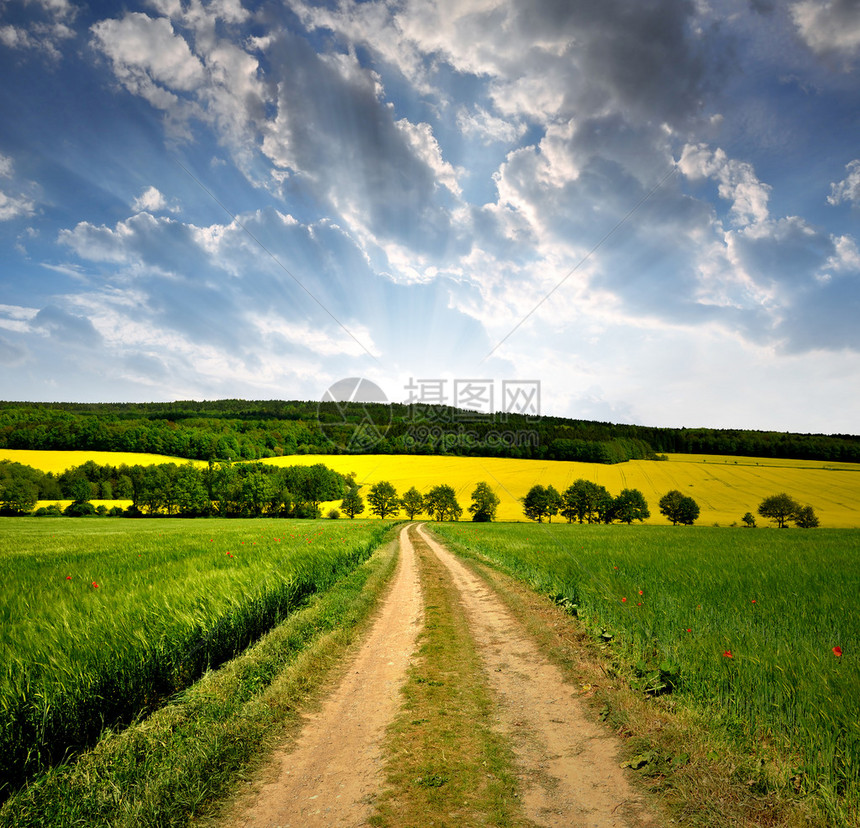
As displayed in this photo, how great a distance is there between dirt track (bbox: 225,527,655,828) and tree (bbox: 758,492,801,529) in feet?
235

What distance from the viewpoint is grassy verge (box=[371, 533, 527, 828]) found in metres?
3.10

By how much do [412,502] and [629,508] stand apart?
116 ft

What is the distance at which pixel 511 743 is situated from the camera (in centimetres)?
416

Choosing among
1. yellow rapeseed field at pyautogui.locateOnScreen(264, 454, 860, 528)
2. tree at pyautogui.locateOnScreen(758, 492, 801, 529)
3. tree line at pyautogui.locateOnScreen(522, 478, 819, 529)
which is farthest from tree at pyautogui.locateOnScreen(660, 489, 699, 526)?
tree at pyautogui.locateOnScreen(758, 492, 801, 529)

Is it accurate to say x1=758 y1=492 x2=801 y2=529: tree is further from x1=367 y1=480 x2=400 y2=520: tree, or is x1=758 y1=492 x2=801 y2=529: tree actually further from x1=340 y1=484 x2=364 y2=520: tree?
x1=340 y1=484 x2=364 y2=520: tree

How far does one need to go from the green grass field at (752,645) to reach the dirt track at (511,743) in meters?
1.30

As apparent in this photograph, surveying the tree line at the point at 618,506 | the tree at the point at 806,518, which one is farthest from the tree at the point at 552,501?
the tree at the point at 806,518

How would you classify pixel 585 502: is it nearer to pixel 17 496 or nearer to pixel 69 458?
pixel 17 496

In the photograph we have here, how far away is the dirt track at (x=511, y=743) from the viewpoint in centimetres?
314

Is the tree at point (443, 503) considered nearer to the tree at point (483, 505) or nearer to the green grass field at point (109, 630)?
the tree at point (483, 505)

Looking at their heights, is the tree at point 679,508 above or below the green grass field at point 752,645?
below

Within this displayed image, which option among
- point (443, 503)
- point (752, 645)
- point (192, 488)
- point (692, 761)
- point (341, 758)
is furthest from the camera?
point (443, 503)

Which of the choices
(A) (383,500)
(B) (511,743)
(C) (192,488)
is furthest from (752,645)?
(C) (192,488)

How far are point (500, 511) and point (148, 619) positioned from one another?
67916 mm
